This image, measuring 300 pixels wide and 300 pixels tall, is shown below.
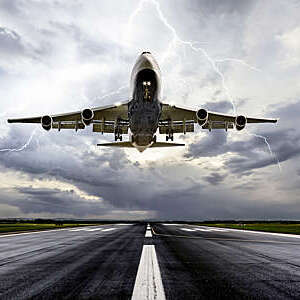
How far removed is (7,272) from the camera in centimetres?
673

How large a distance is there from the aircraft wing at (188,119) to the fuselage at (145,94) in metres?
4.65

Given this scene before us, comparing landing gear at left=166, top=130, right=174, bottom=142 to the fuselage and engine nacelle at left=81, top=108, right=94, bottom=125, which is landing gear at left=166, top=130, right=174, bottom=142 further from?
engine nacelle at left=81, top=108, right=94, bottom=125

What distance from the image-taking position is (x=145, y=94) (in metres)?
22.7

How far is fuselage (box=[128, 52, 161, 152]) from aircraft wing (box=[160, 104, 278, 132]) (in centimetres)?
465

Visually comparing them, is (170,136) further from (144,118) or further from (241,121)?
(144,118)

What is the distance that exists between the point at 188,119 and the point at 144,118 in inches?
392

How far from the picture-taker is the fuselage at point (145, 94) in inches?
879

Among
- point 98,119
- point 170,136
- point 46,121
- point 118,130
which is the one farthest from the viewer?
point 170,136

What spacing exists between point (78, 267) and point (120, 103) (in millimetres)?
22167

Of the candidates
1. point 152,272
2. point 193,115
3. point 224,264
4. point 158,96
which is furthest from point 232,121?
point 152,272

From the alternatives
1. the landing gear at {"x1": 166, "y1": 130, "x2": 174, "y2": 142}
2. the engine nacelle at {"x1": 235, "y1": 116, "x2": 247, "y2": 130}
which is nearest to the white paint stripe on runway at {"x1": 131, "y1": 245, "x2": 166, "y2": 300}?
the engine nacelle at {"x1": 235, "y1": 116, "x2": 247, "y2": 130}

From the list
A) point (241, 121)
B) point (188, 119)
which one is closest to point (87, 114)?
point (188, 119)

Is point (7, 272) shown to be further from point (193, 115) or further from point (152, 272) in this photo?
point (193, 115)

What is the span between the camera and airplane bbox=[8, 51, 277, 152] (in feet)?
74.8
